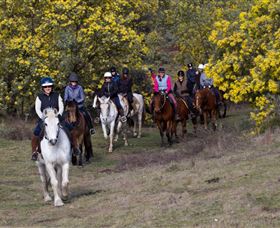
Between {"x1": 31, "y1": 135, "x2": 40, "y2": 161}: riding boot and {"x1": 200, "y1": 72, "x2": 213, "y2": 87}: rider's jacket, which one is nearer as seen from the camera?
{"x1": 31, "y1": 135, "x2": 40, "y2": 161}: riding boot

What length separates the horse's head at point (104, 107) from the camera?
2239 cm

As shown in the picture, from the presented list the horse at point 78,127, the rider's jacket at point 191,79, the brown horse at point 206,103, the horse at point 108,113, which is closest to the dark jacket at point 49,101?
the horse at point 78,127

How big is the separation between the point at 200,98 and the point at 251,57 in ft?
19.2

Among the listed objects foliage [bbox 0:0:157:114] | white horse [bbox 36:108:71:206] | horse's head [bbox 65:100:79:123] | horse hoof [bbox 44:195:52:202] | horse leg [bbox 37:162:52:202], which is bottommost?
horse hoof [bbox 44:195:52:202]

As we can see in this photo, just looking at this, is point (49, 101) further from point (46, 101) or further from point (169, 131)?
point (169, 131)

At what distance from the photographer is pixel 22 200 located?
47.1 feet

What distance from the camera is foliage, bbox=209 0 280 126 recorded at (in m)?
20.0

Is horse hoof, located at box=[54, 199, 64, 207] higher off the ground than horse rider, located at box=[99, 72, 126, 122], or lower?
lower

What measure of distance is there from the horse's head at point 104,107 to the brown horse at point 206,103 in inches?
212

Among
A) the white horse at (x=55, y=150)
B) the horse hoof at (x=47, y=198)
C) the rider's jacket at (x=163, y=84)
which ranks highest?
the rider's jacket at (x=163, y=84)

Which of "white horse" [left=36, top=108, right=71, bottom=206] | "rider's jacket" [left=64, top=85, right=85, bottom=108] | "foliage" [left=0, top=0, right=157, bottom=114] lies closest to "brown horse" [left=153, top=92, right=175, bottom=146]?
"rider's jacket" [left=64, top=85, right=85, bottom=108]

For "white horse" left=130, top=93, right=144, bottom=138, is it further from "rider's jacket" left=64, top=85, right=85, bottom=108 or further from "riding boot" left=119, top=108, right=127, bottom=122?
"rider's jacket" left=64, top=85, right=85, bottom=108

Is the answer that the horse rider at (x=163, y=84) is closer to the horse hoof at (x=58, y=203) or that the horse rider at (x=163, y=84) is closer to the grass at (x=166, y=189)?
the grass at (x=166, y=189)

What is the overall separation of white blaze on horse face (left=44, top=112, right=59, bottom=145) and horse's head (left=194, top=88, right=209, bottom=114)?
1429 centimetres
